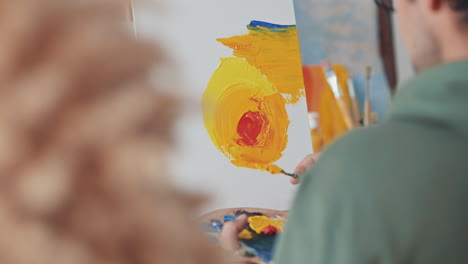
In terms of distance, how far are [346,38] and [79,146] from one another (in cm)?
189

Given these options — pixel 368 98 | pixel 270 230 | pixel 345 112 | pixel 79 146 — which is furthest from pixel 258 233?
pixel 79 146

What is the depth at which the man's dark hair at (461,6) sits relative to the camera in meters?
0.63

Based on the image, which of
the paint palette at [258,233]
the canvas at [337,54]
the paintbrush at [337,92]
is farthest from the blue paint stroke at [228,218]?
the paintbrush at [337,92]

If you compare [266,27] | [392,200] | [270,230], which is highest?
[266,27]

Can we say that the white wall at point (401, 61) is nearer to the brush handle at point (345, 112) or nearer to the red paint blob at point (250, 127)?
the brush handle at point (345, 112)

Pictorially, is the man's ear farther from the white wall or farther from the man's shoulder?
the white wall

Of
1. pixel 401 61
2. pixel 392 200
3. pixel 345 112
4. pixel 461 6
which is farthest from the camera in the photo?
pixel 401 61

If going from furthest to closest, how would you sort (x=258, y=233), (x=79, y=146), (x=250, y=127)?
(x=250, y=127) → (x=258, y=233) → (x=79, y=146)

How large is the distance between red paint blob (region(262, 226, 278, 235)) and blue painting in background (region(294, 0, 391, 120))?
23.9 inches

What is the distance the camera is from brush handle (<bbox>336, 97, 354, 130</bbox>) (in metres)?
1.84

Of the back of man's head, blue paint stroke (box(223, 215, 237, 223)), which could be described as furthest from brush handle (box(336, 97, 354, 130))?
the back of man's head

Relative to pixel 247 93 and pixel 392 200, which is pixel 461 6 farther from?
pixel 247 93

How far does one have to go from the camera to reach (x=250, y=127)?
1.67 metres

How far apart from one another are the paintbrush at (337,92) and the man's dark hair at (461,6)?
1.20m
